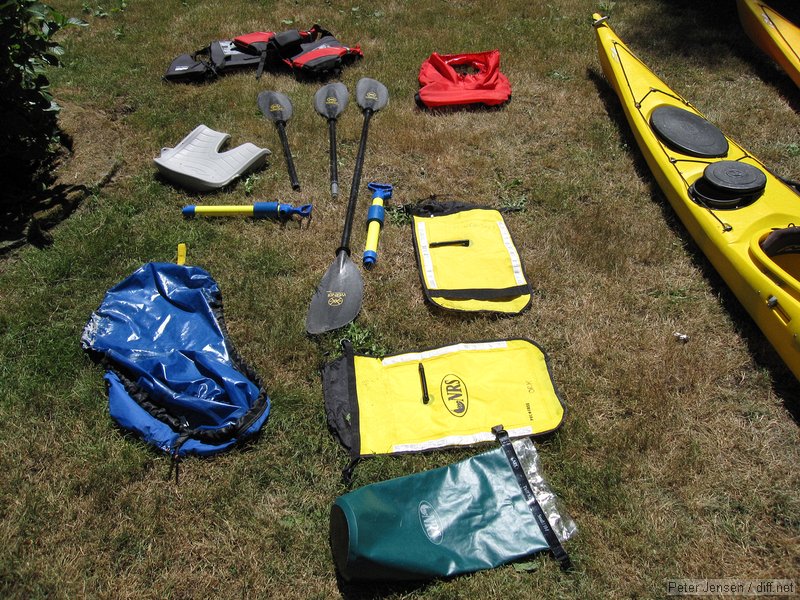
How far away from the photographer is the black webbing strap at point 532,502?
2.26 m

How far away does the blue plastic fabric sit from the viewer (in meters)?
2.61

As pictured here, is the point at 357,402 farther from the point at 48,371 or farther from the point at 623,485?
the point at 48,371

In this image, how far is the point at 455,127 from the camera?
4.66 meters

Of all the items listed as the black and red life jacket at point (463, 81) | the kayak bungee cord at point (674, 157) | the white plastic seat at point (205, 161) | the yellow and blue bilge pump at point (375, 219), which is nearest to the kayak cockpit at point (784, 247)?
the kayak bungee cord at point (674, 157)

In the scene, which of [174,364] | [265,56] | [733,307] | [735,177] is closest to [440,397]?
[174,364]

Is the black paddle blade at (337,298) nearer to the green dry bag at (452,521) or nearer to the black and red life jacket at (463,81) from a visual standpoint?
the green dry bag at (452,521)

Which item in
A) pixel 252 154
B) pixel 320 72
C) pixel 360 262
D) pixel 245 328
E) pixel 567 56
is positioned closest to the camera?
pixel 245 328

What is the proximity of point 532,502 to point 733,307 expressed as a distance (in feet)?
5.99

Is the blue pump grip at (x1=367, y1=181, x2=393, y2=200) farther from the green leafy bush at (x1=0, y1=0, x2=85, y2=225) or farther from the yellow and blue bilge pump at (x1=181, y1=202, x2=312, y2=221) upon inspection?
the green leafy bush at (x1=0, y1=0, x2=85, y2=225)

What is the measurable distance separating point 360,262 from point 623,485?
1997 mm

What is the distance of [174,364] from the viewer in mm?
2803

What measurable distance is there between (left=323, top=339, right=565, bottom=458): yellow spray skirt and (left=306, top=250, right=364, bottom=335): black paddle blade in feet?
0.83

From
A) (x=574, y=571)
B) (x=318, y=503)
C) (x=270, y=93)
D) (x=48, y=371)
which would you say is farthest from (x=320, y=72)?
(x=574, y=571)

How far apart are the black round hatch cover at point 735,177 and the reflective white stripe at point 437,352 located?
1.77m
